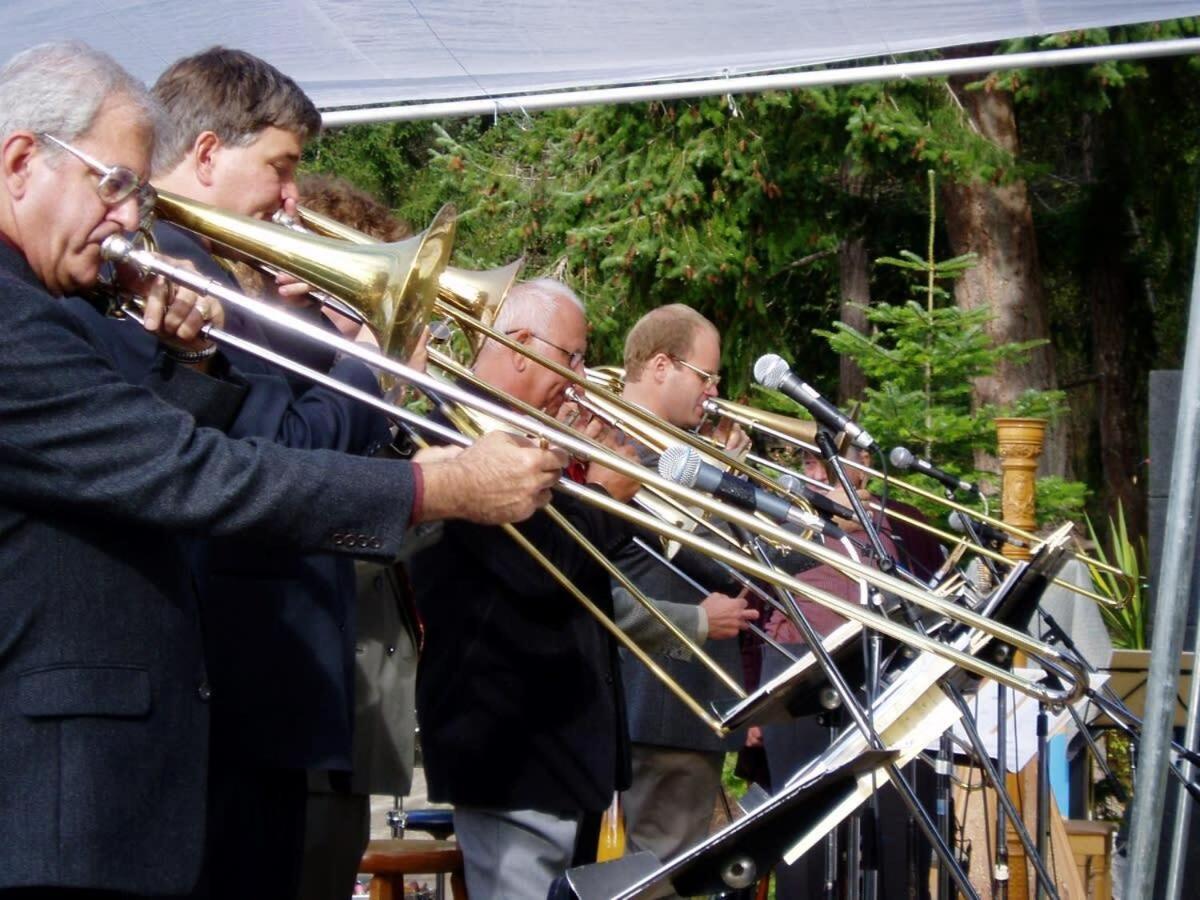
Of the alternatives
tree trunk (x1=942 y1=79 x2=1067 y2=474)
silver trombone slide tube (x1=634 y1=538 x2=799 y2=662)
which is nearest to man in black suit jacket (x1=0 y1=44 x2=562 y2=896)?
silver trombone slide tube (x1=634 y1=538 x2=799 y2=662)

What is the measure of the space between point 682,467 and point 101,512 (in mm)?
1008

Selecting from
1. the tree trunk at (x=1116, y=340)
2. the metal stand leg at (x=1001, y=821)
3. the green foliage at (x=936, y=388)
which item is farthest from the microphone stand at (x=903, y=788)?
the tree trunk at (x=1116, y=340)

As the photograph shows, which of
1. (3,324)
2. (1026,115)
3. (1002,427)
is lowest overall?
(3,324)

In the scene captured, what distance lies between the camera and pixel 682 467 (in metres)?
2.82

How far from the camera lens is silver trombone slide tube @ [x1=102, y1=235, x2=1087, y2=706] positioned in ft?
7.47

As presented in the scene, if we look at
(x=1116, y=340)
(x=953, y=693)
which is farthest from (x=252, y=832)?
(x=1116, y=340)

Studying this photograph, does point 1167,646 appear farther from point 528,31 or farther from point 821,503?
point 528,31

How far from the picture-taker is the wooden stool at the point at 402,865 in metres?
4.11

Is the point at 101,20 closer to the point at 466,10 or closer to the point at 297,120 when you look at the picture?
the point at 466,10

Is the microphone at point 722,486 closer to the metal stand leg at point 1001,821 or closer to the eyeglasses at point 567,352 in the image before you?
the metal stand leg at point 1001,821

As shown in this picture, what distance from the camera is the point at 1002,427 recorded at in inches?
252

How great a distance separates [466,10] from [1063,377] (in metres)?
10.4

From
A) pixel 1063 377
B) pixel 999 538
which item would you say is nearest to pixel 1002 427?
pixel 999 538

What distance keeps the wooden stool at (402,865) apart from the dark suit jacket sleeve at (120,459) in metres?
1.93
